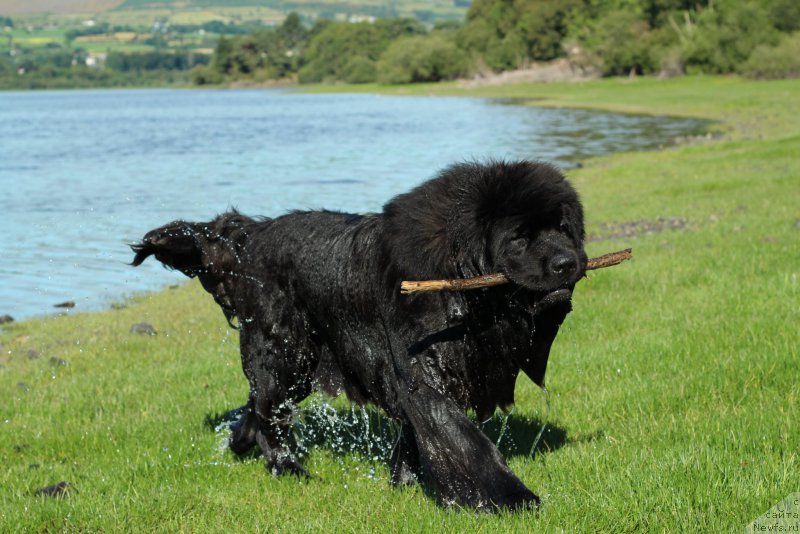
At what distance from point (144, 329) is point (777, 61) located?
85314mm

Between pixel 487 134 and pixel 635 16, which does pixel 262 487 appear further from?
pixel 635 16

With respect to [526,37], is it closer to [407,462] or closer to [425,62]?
[425,62]

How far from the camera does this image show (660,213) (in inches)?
790

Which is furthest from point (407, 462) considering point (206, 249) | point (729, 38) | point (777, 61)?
point (729, 38)

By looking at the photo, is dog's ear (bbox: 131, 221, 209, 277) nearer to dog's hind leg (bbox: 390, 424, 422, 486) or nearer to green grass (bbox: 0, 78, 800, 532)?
green grass (bbox: 0, 78, 800, 532)

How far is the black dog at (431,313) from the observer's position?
533 cm

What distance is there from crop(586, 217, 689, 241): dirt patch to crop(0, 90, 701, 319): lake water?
2.20 meters

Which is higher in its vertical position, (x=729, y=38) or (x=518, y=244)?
(x=518, y=244)

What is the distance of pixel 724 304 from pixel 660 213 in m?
10.2

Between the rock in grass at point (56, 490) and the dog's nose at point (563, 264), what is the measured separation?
11.7 feet

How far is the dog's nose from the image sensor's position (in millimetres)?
5039

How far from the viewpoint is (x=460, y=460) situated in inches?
215

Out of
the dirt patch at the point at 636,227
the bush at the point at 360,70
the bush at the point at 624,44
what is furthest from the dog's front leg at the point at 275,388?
the bush at the point at 360,70

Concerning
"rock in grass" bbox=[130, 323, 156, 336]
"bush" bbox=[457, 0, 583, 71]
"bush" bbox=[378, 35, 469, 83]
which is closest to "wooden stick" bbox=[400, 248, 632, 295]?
"rock in grass" bbox=[130, 323, 156, 336]
